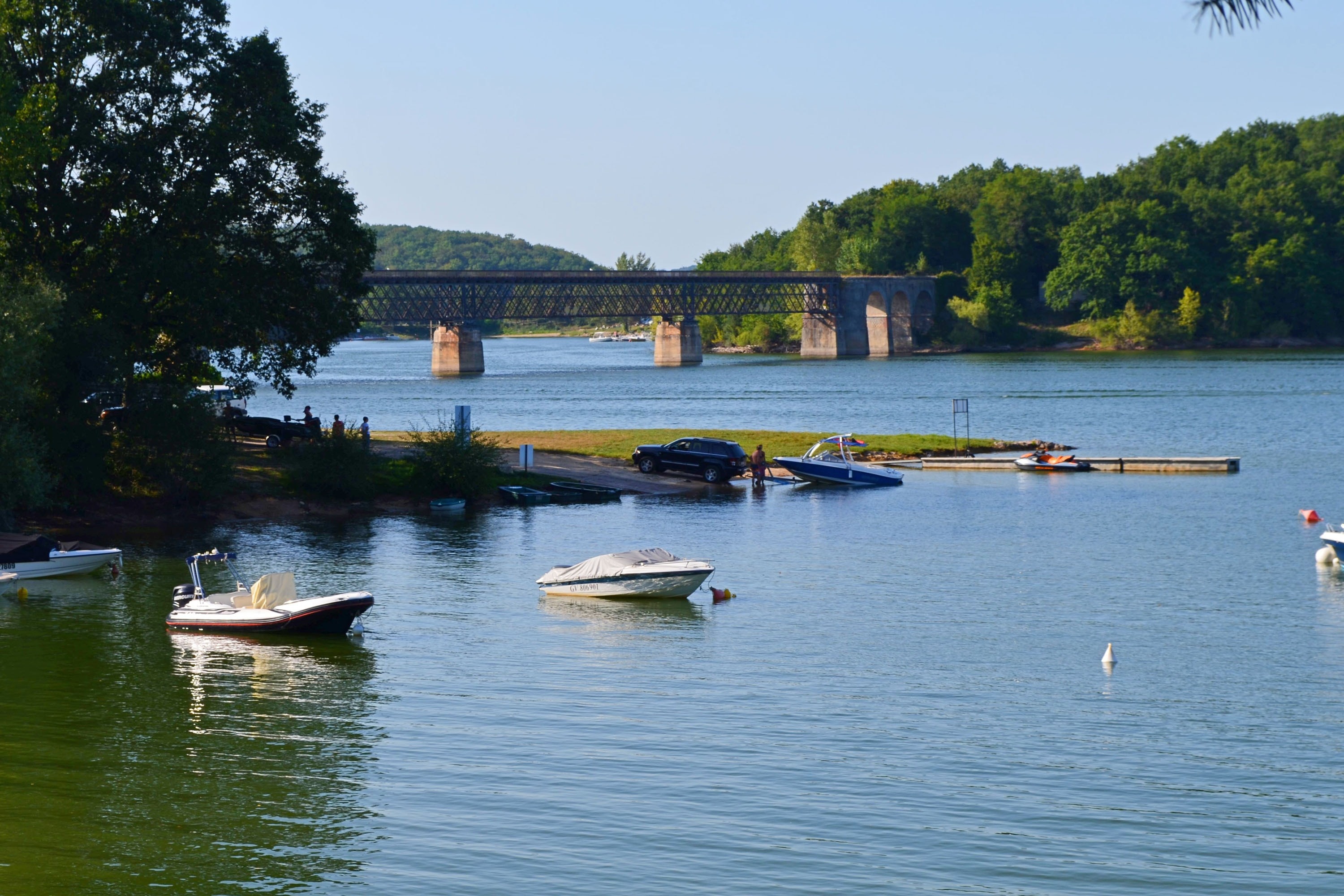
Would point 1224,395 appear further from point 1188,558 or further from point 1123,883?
point 1123,883

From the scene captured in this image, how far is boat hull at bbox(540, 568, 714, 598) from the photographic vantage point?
3553 centimetres

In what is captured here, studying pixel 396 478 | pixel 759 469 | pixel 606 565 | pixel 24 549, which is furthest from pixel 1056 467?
pixel 24 549

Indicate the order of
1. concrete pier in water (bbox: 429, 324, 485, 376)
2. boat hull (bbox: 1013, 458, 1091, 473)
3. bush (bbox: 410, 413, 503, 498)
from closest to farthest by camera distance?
1. bush (bbox: 410, 413, 503, 498)
2. boat hull (bbox: 1013, 458, 1091, 473)
3. concrete pier in water (bbox: 429, 324, 485, 376)

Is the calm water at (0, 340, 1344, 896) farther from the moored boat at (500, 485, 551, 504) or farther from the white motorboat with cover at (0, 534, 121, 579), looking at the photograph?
the moored boat at (500, 485, 551, 504)

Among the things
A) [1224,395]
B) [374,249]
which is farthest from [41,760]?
[1224,395]

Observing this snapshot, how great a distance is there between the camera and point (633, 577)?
117 ft

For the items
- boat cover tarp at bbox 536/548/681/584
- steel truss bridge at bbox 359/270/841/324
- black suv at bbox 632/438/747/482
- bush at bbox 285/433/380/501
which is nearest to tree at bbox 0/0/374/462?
bush at bbox 285/433/380/501

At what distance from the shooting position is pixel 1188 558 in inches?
1612

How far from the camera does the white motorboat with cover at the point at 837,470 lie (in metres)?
61.2

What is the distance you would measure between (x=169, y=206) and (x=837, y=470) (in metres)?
28.8

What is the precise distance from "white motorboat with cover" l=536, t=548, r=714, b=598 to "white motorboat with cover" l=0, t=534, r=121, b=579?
12.9 metres

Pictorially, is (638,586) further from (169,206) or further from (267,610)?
(169,206)

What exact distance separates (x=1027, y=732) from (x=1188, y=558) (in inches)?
781

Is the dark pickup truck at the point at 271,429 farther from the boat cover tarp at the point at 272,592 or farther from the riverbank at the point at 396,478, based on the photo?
the boat cover tarp at the point at 272,592
